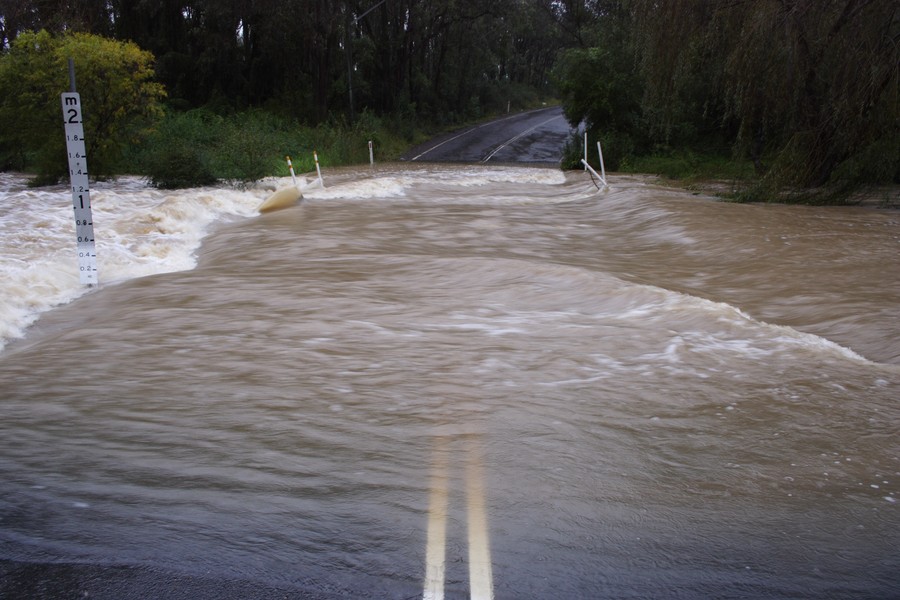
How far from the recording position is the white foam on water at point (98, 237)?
9.03 m

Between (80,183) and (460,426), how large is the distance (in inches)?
250

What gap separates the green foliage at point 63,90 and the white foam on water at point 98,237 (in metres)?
1.38

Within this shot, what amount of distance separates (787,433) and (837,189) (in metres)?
14.1

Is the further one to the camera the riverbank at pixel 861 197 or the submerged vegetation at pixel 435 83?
the riverbank at pixel 861 197

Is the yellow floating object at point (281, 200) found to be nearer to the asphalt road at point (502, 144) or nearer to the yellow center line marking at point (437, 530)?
the yellow center line marking at point (437, 530)

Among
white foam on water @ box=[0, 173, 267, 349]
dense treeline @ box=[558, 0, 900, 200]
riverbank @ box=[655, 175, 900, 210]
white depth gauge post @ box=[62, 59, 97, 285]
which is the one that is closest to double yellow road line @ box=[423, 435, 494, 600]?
white foam on water @ box=[0, 173, 267, 349]

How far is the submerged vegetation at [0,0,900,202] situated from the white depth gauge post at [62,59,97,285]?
44.5ft

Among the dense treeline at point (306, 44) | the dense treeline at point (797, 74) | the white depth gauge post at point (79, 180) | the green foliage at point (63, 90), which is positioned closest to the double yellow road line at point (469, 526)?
the white depth gauge post at point (79, 180)

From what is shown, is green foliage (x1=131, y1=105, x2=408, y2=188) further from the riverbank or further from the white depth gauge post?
the white depth gauge post

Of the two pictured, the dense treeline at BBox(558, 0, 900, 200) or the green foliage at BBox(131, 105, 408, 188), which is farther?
the green foliage at BBox(131, 105, 408, 188)

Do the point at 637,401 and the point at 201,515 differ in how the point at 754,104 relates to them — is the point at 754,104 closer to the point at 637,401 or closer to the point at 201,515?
the point at 637,401

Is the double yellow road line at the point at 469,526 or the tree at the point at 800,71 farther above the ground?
the tree at the point at 800,71

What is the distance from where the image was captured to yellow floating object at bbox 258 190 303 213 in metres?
18.1

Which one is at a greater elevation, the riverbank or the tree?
the tree
